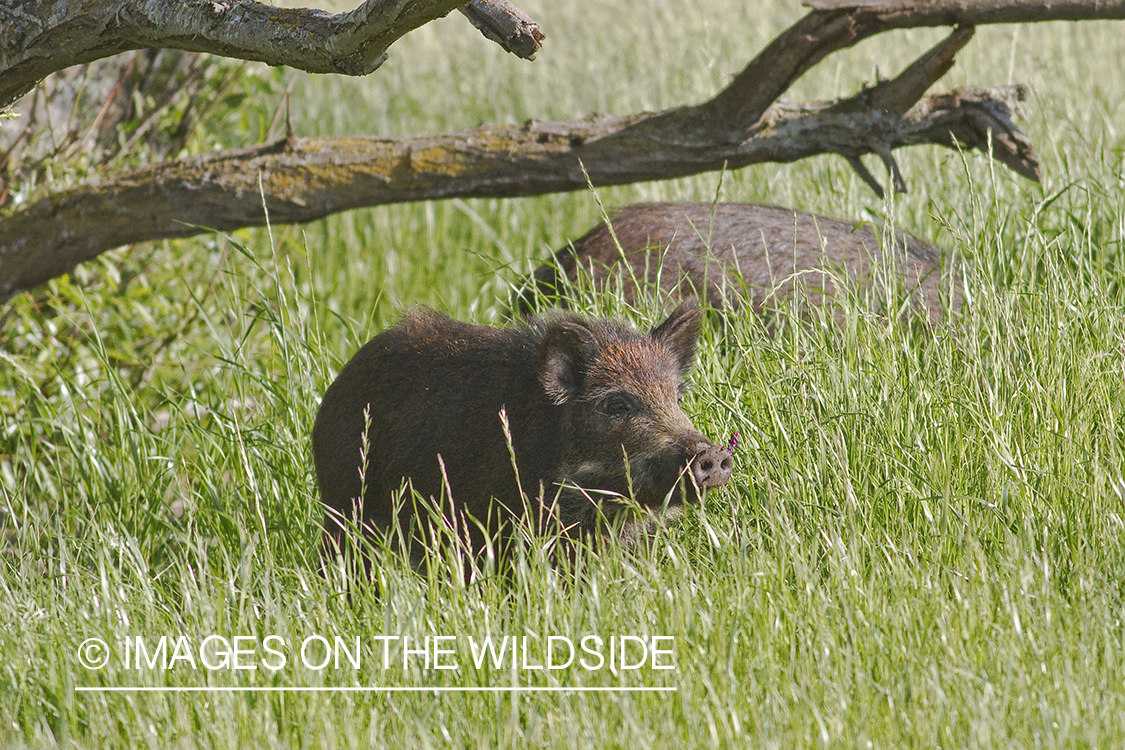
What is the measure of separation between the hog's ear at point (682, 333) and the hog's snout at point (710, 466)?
53 cm

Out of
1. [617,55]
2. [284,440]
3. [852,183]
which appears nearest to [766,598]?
[284,440]

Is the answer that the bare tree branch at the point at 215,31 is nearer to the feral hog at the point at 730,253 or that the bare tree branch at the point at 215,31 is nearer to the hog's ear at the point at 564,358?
the hog's ear at the point at 564,358

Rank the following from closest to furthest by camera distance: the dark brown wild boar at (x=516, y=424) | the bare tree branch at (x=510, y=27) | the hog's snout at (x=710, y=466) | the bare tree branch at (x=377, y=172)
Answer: the bare tree branch at (x=510, y=27)
the hog's snout at (x=710, y=466)
the dark brown wild boar at (x=516, y=424)
the bare tree branch at (x=377, y=172)

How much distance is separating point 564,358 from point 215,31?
4.36ft

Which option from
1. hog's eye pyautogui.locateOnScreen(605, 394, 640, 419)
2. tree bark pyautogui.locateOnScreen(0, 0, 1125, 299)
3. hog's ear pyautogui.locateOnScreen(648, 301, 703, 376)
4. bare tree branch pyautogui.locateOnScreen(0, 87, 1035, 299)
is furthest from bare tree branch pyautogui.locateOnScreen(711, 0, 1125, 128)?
hog's eye pyautogui.locateOnScreen(605, 394, 640, 419)

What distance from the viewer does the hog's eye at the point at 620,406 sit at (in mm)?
3666

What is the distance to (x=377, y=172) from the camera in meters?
4.95

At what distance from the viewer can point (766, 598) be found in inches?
117

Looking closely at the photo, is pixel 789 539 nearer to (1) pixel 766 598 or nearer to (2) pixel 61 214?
(1) pixel 766 598

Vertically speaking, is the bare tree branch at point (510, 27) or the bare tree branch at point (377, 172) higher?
the bare tree branch at point (510, 27)

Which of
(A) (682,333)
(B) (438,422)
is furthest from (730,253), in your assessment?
(B) (438,422)

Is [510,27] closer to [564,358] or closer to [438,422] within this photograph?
[564,358]

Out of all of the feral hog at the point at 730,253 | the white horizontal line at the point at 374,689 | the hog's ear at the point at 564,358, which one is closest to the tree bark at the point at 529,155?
the feral hog at the point at 730,253

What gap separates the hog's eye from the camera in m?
3.67
